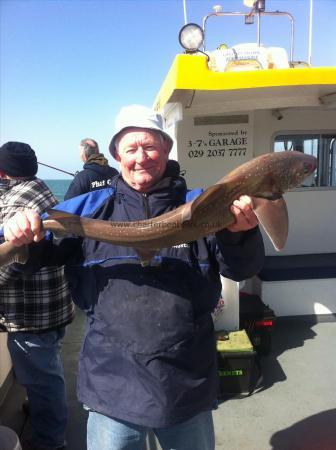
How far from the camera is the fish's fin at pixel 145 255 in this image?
2020mm

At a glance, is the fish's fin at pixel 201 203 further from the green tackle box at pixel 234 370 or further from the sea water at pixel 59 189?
the sea water at pixel 59 189

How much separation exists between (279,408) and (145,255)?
278cm

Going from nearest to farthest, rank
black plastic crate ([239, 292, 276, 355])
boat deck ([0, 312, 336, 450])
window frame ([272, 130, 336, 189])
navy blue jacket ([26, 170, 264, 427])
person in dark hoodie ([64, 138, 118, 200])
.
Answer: navy blue jacket ([26, 170, 264, 427]), boat deck ([0, 312, 336, 450]), black plastic crate ([239, 292, 276, 355]), person in dark hoodie ([64, 138, 118, 200]), window frame ([272, 130, 336, 189])

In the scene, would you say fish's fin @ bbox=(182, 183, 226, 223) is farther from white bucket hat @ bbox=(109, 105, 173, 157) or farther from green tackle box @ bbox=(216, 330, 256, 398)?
green tackle box @ bbox=(216, 330, 256, 398)

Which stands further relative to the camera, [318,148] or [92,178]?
[318,148]

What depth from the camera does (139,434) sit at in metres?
2.06

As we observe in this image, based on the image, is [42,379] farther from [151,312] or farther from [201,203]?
[201,203]

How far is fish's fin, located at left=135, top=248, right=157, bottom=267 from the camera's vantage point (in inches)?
79.5

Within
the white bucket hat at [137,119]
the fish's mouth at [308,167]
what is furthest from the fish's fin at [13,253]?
the fish's mouth at [308,167]

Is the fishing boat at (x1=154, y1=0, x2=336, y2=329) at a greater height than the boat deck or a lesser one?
greater

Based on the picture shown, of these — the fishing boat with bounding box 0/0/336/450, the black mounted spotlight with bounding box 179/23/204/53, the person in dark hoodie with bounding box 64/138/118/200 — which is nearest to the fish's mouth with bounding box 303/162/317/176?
the fishing boat with bounding box 0/0/336/450

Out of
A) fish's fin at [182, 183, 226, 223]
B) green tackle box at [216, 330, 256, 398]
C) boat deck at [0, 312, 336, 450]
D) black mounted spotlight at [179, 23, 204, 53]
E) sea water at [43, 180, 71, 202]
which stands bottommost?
boat deck at [0, 312, 336, 450]

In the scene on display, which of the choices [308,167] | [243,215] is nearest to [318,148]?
[308,167]

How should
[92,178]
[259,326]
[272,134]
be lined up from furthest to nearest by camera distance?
1. [272,134]
2. [92,178]
3. [259,326]
